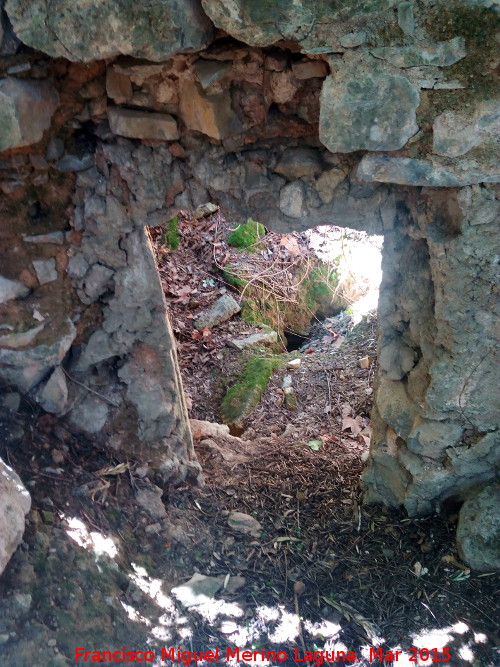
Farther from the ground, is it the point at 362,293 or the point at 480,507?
the point at 480,507

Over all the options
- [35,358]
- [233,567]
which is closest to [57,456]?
[35,358]

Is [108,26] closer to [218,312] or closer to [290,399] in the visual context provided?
[290,399]

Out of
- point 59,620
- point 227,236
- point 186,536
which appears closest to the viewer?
point 59,620

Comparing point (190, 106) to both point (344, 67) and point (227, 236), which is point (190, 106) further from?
point (227, 236)

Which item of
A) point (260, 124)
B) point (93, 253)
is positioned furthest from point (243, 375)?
point (260, 124)

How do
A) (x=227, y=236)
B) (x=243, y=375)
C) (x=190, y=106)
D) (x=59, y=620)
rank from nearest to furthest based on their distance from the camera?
(x=59, y=620)
(x=190, y=106)
(x=243, y=375)
(x=227, y=236)

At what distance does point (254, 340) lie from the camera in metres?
5.40

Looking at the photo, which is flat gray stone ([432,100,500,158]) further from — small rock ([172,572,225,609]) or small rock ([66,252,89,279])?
small rock ([172,572,225,609])

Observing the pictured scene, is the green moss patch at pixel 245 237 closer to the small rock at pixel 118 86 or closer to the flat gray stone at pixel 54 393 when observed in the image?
the flat gray stone at pixel 54 393

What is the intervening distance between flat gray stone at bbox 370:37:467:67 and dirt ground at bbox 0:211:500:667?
2111 millimetres

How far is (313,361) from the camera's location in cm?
520

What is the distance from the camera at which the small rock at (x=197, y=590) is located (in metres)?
2.61

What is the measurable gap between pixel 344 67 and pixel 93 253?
139 centimetres

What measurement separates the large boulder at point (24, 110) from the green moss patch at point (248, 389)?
2.71 metres
